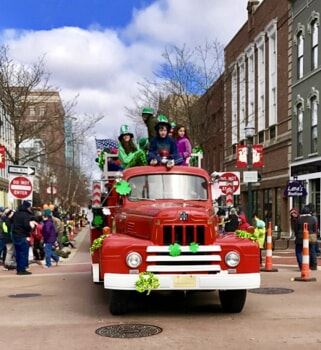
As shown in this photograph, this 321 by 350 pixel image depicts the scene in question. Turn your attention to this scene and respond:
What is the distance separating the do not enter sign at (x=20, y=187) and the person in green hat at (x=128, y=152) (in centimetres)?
588

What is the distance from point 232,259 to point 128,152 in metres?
4.04

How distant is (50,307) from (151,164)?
2977 millimetres

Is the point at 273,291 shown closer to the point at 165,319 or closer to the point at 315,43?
the point at 165,319

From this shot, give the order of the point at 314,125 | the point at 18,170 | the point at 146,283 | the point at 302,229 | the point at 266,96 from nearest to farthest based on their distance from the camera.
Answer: the point at 146,283, the point at 302,229, the point at 18,170, the point at 314,125, the point at 266,96

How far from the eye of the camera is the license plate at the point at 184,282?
851 centimetres

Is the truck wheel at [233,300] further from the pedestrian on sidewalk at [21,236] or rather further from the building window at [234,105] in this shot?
the building window at [234,105]

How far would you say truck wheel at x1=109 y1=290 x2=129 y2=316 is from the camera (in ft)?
29.4

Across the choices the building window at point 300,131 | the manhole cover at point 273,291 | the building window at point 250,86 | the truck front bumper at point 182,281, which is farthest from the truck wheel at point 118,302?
the building window at point 250,86

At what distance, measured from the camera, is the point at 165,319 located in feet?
29.1

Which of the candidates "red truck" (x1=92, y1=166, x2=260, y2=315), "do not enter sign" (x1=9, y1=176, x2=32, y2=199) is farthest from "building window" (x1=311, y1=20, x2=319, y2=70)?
"red truck" (x1=92, y1=166, x2=260, y2=315)

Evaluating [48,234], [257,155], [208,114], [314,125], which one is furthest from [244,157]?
[48,234]

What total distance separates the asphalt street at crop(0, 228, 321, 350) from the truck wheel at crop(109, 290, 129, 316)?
119 mm

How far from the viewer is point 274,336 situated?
7.67 metres

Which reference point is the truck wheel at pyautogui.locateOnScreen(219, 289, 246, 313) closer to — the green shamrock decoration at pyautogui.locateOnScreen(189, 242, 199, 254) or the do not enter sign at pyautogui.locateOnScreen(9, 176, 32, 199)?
the green shamrock decoration at pyautogui.locateOnScreen(189, 242, 199, 254)
